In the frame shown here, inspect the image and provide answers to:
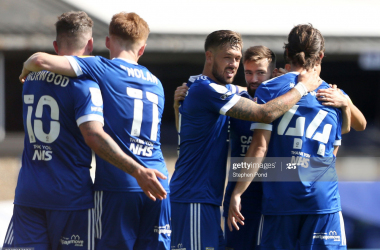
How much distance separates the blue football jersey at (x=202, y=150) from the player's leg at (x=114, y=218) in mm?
476

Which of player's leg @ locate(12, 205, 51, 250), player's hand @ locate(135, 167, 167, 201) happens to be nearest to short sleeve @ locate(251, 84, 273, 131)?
player's hand @ locate(135, 167, 167, 201)

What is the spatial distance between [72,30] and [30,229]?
1.33 meters

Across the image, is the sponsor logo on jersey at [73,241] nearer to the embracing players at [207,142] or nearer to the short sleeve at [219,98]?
the embracing players at [207,142]

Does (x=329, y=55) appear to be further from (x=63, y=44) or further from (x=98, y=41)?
(x=63, y=44)

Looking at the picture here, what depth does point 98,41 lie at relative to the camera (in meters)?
9.23

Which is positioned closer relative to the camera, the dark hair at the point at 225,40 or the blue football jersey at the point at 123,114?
the blue football jersey at the point at 123,114

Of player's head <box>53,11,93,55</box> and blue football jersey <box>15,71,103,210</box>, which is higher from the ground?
player's head <box>53,11,93,55</box>

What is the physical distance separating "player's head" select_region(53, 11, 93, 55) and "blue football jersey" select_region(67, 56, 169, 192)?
224 millimetres

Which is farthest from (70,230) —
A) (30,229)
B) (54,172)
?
(54,172)

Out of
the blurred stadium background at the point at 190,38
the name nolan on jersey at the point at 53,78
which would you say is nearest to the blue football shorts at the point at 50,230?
the name nolan on jersey at the point at 53,78

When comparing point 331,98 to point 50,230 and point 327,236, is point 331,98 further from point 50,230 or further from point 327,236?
point 50,230

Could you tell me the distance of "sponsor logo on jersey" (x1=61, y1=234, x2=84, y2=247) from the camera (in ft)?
8.89

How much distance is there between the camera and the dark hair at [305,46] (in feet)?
10.1

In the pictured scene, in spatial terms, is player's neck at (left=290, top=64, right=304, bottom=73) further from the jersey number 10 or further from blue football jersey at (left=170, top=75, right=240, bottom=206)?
the jersey number 10
